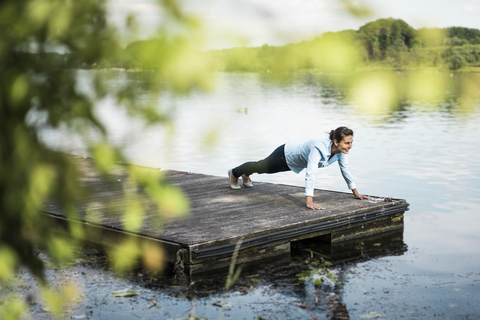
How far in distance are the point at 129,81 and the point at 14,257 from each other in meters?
0.70

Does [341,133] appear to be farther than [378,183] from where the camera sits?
No

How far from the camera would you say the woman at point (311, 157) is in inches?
334

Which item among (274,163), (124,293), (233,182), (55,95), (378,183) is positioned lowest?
(378,183)

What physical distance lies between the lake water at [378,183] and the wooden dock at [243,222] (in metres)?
0.56

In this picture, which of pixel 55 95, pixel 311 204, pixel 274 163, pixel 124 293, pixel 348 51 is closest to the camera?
pixel 348 51

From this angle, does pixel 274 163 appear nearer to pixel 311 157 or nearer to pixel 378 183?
pixel 311 157

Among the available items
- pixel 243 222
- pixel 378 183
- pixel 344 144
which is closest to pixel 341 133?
pixel 344 144

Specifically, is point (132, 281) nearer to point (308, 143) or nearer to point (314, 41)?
point (308, 143)

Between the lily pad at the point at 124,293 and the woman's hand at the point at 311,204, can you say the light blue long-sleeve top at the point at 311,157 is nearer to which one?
the woman's hand at the point at 311,204

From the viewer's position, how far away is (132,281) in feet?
23.8

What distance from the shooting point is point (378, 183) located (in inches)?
638

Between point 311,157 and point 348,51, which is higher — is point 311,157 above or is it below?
below

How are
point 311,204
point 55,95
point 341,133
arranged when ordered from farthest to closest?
1. point 311,204
2. point 341,133
3. point 55,95

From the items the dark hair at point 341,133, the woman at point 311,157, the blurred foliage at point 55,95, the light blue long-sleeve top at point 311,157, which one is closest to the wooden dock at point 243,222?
the woman at point 311,157
